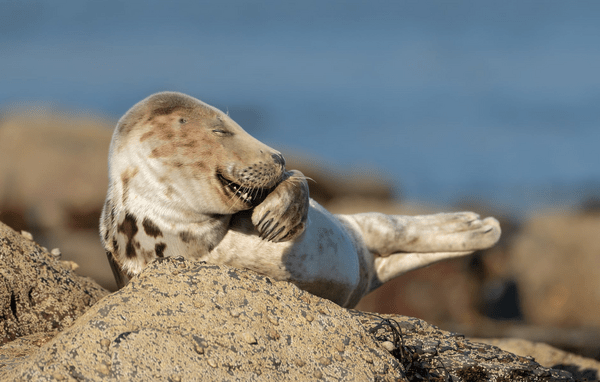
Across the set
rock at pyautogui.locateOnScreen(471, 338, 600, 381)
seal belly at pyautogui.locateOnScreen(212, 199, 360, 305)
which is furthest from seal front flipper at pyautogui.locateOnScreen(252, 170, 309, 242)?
rock at pyautogui.locateOnScreen(471, 338, 600, 381)

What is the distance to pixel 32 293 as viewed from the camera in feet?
16.1

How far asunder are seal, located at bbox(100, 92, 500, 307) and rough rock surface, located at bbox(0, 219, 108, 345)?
555 millimetres

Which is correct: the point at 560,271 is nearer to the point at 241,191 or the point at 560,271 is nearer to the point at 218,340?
the point at 241,191

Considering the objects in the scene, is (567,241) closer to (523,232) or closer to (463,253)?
(523,232)

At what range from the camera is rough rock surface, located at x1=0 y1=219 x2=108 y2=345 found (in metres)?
4.68

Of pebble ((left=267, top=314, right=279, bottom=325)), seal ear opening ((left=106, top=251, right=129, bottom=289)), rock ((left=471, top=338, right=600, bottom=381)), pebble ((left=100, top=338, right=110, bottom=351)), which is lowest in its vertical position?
rock ((left=471, top=338, right=600, bottom=381))

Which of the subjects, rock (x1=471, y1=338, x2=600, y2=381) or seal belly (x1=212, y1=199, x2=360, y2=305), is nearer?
seal belly (x1=212, y1=199, x2=360, y2=305)

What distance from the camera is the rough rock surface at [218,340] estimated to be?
3104 millimetres

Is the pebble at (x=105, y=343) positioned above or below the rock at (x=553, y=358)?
above

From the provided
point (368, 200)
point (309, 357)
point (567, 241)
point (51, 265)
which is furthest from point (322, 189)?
point (309, 357)

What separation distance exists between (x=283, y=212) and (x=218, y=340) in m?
1.16

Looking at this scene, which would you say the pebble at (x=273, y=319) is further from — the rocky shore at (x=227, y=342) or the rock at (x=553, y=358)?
the rock at (x=553, y=358)

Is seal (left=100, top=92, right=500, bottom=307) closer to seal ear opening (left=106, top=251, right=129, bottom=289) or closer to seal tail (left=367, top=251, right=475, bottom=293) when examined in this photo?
seal ear opening (left=106, top=251, right=129, bottom=289)

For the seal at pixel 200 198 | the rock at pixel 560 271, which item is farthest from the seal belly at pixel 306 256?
the rock at pixel 560 271
